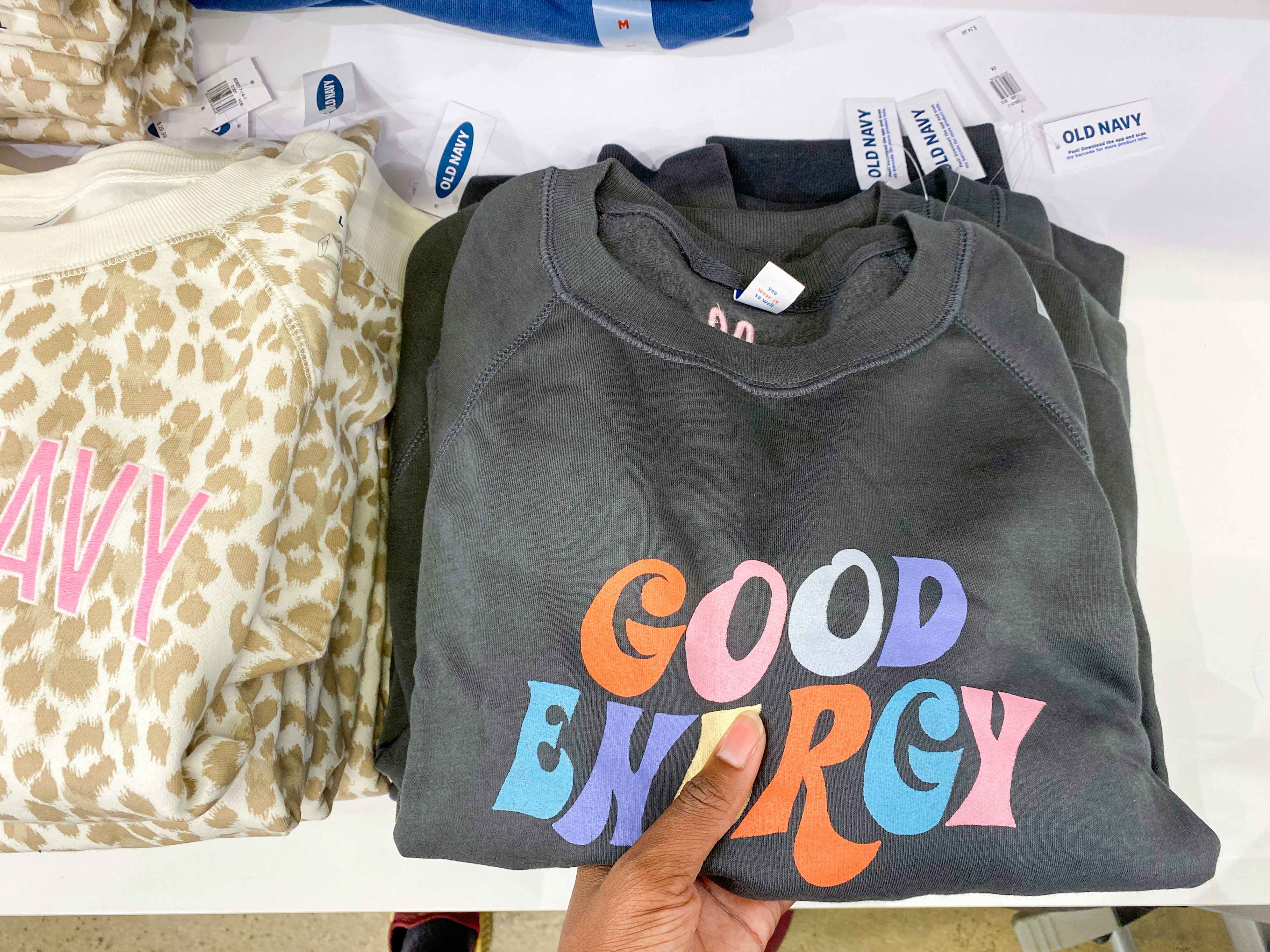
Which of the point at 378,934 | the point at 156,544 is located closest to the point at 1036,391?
the point at 156,544

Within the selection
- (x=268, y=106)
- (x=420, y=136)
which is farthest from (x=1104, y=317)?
(x=268, y=106)

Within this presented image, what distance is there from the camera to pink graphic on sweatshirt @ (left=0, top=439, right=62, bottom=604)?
1.88ft

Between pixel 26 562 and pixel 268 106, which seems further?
pixel 268 106

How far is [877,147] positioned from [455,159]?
0.46m

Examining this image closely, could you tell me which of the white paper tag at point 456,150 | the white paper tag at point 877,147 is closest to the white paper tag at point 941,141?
the white paper tag at point 877,147

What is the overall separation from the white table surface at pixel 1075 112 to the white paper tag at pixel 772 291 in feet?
0.80

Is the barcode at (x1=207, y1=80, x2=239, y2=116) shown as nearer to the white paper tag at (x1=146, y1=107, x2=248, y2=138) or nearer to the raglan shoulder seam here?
the white paper tag at (x1=146, y1=107, x2=248, y2=138)

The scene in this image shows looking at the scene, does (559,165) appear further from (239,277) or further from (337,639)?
(337,639)

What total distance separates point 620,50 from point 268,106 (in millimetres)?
389

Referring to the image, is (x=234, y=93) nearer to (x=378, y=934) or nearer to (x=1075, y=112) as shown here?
(x=1075, y=112)

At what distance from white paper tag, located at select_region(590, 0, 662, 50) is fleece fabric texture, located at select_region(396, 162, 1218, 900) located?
0.26 meters

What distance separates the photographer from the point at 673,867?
0.58 meters

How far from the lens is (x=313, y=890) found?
2.63 ft

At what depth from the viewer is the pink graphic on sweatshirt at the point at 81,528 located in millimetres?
570
